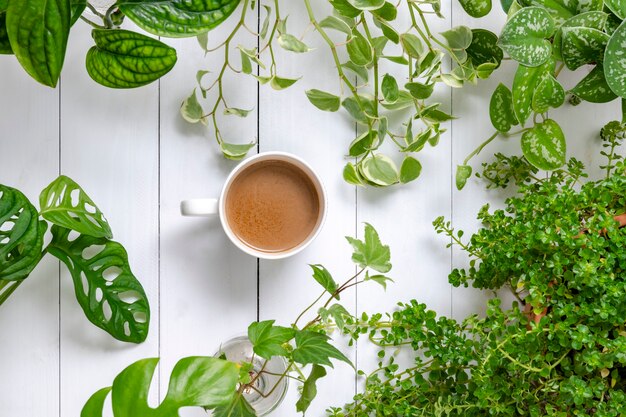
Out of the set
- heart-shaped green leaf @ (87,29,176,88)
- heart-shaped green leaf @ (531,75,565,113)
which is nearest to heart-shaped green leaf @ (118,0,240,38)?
heart-shaped green leaf @ (87,29,176,88)

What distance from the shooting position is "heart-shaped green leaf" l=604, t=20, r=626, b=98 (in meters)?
0.93

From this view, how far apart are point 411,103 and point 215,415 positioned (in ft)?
1.87

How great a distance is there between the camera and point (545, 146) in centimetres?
110

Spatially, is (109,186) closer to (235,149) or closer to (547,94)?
(235,149)

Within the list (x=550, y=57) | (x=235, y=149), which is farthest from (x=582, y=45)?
(x=235, y=149)

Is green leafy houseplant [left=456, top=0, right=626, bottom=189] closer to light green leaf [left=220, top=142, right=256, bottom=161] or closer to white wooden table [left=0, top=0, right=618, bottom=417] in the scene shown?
white wooden table [left=0, top=0, right=618, bottom=417]

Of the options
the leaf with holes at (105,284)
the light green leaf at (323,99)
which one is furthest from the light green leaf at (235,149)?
the leaf with holes at (105,284)

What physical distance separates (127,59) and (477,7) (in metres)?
0.54

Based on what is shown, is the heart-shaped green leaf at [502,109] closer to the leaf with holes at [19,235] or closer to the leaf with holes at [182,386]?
the leaf with holes at [182,386]

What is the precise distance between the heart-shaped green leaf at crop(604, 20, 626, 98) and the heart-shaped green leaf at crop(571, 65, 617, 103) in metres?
0.08

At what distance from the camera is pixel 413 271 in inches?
47.2

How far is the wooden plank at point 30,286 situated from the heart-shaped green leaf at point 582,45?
30.6 inches

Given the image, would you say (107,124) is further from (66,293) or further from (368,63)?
(368,63)

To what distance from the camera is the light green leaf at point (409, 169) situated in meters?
1.12
